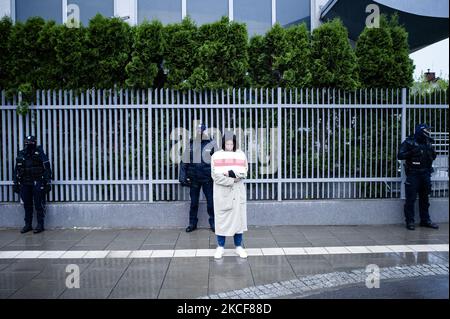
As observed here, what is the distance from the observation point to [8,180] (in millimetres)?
9664

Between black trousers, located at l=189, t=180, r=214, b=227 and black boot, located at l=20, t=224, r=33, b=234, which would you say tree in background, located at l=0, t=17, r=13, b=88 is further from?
black trousers, located at l=189, t=180, r=214, b=227

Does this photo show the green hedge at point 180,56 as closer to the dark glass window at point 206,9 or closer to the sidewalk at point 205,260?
the sidewalk at point 205,260

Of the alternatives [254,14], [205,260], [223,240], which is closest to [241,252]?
[223,240]

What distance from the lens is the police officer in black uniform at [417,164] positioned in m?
9.26

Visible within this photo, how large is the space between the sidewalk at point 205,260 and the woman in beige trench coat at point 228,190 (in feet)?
1.63

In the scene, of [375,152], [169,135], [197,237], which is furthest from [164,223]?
[375,152]

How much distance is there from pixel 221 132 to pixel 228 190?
2641mm

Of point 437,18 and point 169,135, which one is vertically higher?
point 437,18

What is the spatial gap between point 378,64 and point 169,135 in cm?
455

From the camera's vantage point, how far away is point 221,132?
965 cm

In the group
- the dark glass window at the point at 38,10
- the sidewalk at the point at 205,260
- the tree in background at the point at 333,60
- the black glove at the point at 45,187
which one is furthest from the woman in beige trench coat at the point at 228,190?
the dark glass window at the point at 38,10

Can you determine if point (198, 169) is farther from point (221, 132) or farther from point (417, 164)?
point (417, 164)

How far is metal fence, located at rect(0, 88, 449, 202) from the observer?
31.4ft

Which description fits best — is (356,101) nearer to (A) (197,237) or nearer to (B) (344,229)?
(B) (344,229)
